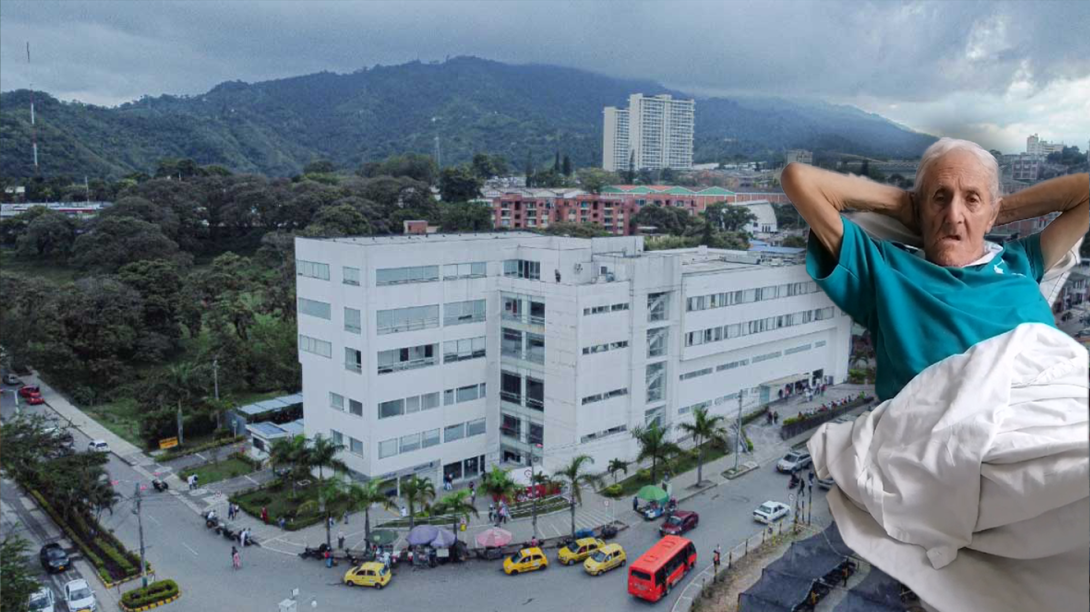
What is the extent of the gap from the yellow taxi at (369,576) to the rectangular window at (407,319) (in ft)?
8.25

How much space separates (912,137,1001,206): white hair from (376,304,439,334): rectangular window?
7.87 metres

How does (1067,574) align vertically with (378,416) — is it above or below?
above

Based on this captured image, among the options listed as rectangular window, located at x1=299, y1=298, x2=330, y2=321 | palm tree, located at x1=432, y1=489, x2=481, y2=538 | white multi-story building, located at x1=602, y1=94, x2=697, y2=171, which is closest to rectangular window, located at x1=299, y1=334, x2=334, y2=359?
rectangular window, located at x1=299, y1=298, x2=330, y2=321

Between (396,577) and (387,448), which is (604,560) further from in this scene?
(387,448)

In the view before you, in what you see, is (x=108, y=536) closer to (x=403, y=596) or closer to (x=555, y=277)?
(x=403, y=596)

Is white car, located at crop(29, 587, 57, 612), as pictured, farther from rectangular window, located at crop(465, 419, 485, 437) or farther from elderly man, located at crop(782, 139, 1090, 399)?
elderly man, located at crop(782, 139, 1090, 399)

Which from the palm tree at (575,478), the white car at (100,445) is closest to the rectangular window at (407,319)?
the palm tree at (575,478)

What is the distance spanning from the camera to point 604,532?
7949 millimetres

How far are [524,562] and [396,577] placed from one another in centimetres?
113

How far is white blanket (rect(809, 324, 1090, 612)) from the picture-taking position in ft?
2.30

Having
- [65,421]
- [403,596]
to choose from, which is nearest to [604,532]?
[403,596]

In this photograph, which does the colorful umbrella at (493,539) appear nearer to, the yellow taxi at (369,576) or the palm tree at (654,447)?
the yellow taxi at (369,576)

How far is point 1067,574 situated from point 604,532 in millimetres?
7477

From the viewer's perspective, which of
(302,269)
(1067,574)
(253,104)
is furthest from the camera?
(253,104)
